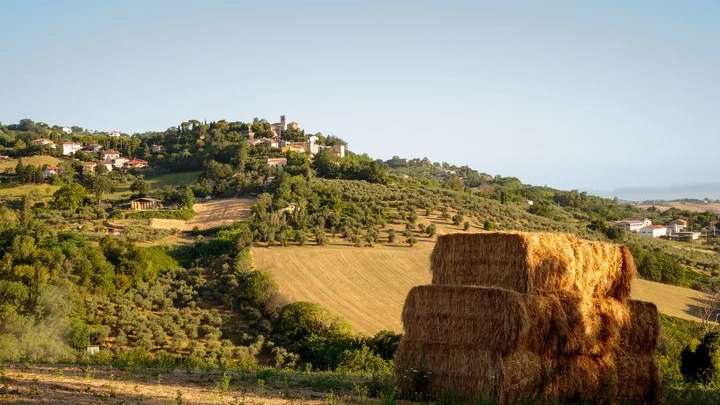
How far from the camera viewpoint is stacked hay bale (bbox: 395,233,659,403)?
474 inches

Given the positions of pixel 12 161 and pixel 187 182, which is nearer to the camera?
pixel 187 182

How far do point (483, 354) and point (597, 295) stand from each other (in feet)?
10.4

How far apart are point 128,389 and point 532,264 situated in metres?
6.88

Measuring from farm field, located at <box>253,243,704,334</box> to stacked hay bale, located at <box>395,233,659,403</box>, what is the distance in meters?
24.7

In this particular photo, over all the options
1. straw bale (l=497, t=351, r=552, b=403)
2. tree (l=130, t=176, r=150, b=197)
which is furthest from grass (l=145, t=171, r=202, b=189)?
straw bale (l=497, t=351, r=552, b=403)

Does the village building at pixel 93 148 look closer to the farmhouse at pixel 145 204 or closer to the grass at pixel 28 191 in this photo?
the grass at pixel 28 191

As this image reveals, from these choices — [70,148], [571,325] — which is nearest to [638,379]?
[571,325]

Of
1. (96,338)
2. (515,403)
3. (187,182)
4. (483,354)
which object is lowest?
(96,338)

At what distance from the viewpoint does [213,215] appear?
216ft

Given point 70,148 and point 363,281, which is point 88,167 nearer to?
point 70,148

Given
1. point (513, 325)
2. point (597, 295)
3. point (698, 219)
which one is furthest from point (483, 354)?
point (698, 219)

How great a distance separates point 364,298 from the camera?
44500 mm

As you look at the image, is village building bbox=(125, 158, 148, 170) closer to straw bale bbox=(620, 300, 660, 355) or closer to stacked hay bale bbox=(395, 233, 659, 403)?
stacked hay bale bbox=(395, 233, 659, 403)

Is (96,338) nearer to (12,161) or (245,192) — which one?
(245,192)
